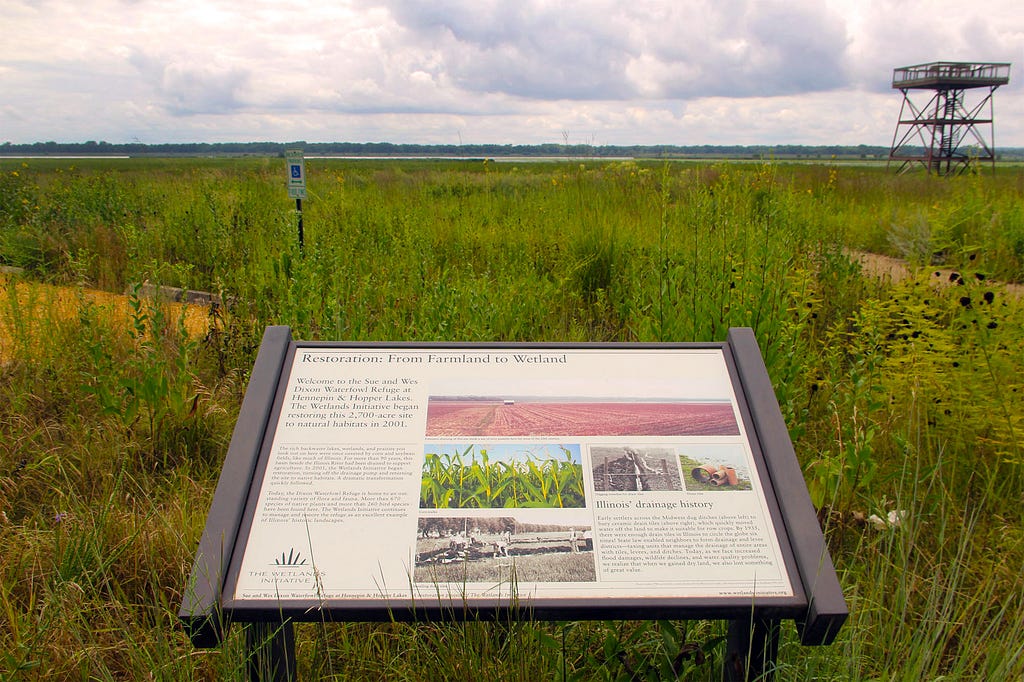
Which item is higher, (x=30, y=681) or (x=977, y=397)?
(x=977, y=397)

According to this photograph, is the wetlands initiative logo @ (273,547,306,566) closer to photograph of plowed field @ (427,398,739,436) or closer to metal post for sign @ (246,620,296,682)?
metal post for sign @ (246,620,296,682)

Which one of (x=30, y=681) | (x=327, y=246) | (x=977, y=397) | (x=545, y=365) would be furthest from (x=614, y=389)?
(x=327, y=246)

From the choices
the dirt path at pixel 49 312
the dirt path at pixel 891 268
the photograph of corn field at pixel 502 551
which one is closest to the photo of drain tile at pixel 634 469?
the photograph of corn field at pixel 502 551

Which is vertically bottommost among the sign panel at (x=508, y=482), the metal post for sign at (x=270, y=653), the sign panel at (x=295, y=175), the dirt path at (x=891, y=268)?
the metal post for sign at (x=270, y=653)

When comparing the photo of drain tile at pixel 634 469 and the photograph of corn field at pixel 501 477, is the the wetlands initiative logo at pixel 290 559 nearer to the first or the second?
the photograph of corn field at pixel 501 477

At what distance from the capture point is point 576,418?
197cm

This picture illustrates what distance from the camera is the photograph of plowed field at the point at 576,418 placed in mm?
1925

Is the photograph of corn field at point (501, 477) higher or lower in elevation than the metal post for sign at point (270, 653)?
higher

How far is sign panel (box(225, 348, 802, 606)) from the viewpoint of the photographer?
1634mm

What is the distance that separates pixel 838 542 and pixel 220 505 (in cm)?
227

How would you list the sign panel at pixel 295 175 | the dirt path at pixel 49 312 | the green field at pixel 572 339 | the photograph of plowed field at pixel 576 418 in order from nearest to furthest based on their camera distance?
the photograph of plowed field at pixel 576 418 → the green field at pixel 572 339 → the dirt path at pixel 49 312 → the sign panel at pixel 295 175

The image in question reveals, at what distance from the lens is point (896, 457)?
328cm

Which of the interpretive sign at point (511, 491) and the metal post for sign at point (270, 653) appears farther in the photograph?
the metal post for sign at point (270, 653)

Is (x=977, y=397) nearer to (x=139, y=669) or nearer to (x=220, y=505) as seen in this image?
(x=220, y=505)
